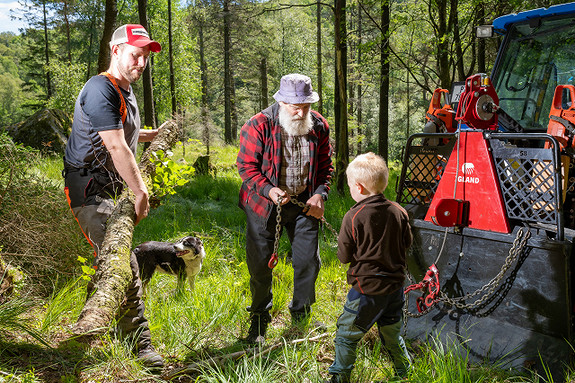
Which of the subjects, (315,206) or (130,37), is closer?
(130,37)

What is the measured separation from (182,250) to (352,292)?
211cm

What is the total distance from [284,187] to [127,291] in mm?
1433

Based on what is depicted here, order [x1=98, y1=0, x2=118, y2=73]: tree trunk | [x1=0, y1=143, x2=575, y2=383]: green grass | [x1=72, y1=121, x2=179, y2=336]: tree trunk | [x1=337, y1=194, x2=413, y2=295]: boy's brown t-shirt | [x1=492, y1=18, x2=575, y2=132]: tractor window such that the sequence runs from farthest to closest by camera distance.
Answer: [x1=98, y1=0, x2=118, y2=73]: tree trunk
[x1=492, y1=18, x2=575, y2=132]: tractor window
[x1=337, y1=194, x2=413, y2=295]: boy's brown t-shirt
[x1=0, y1=143, x2=575, y2=383]: green grass
[x1=72, y1=121, x2=179, y2=336]: tree trunk

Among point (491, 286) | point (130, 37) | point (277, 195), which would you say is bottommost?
point (491, 286)

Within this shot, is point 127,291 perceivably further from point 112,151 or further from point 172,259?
point 172,259

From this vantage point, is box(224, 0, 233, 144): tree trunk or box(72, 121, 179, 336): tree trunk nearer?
box(72, 121, 179, 336): tree trunk

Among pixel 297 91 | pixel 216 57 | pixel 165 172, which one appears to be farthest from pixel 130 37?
pixel 216 57

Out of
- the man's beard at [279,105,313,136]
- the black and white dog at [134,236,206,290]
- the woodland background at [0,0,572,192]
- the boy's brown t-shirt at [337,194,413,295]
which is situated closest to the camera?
the boy's brown t-shirt at [337,194,413,295]

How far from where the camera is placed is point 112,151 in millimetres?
2568

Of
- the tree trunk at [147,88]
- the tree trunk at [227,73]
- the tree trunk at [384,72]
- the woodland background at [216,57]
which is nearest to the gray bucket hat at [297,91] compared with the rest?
the tree trunk at [384,72]

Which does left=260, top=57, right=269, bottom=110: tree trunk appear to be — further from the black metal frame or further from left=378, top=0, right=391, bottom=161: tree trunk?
the black metal frame

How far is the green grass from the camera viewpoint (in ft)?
7.79

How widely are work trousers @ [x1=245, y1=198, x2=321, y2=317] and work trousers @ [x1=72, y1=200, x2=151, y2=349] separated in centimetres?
96

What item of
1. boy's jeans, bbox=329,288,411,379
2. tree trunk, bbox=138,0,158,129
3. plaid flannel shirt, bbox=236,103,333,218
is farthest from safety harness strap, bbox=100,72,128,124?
tree trunk, bbox=138,0,158,129
